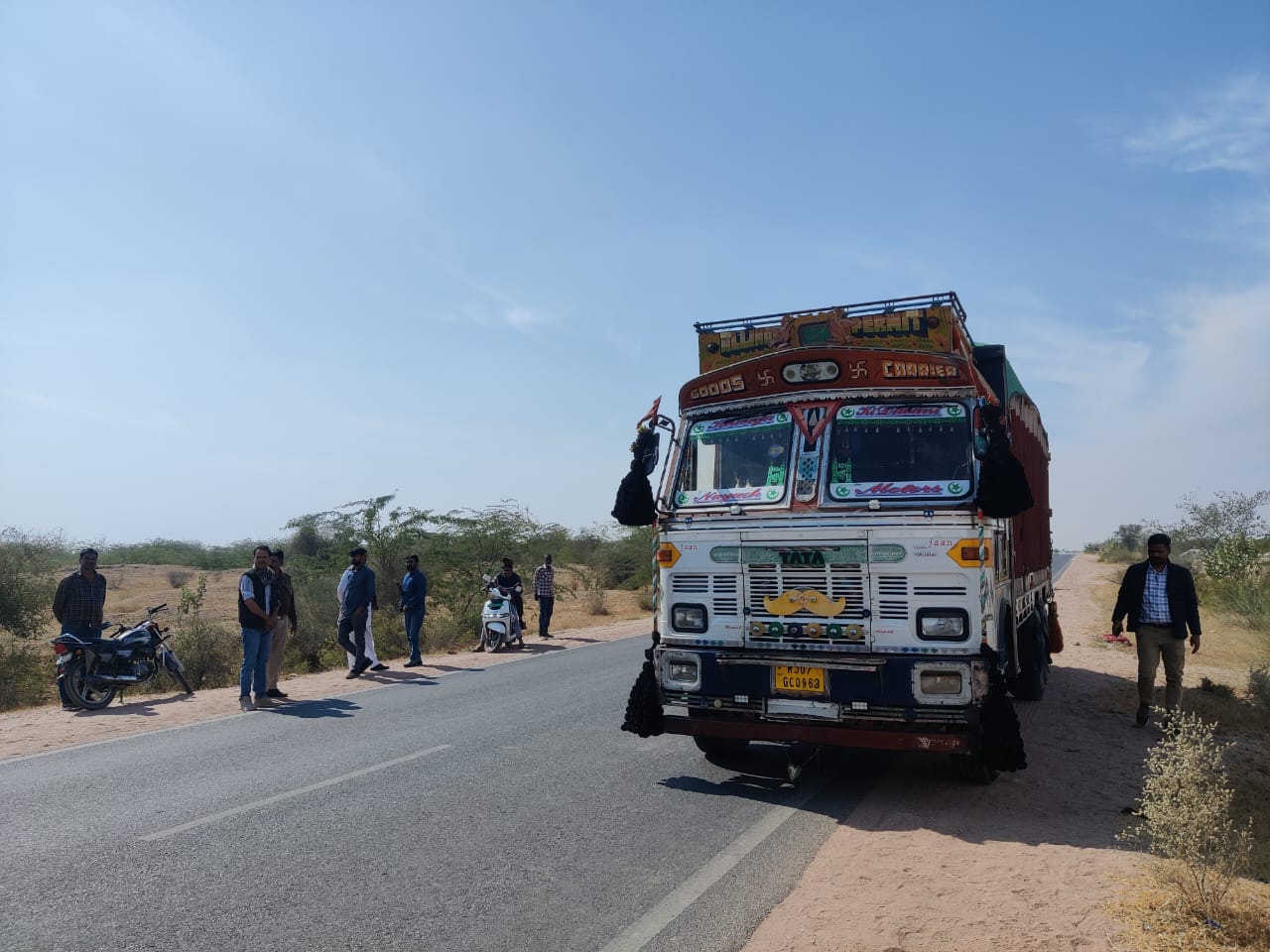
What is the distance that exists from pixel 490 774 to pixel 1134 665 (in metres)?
11.7

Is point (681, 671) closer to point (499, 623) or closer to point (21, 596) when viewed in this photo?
point (499, 623)

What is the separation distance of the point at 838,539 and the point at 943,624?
874mm

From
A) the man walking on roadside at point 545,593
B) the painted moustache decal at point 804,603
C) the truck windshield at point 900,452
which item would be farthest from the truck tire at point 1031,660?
the man walking on roadside at point 545,593

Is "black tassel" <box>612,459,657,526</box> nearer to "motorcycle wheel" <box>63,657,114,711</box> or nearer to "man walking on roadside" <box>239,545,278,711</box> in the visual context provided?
"man walking on roadside" <box>239,545,278,711</box>

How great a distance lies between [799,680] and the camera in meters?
6.40

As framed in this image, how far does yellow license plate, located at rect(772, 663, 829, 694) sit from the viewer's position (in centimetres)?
633

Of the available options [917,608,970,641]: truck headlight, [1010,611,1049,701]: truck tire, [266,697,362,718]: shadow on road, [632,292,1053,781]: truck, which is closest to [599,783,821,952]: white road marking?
[632,292,1053,781]: truck

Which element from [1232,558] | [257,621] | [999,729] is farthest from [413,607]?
[1232,558]

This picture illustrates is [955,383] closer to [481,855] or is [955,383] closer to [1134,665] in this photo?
[481,855]

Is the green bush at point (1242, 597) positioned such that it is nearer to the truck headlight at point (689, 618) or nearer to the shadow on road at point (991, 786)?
the shadow on road at point (991, 786)

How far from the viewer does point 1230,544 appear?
27.0 metres

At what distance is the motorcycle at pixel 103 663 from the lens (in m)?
11.2

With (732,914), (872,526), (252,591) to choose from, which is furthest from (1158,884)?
(252,591)

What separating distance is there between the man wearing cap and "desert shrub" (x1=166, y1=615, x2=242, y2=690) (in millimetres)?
2685
